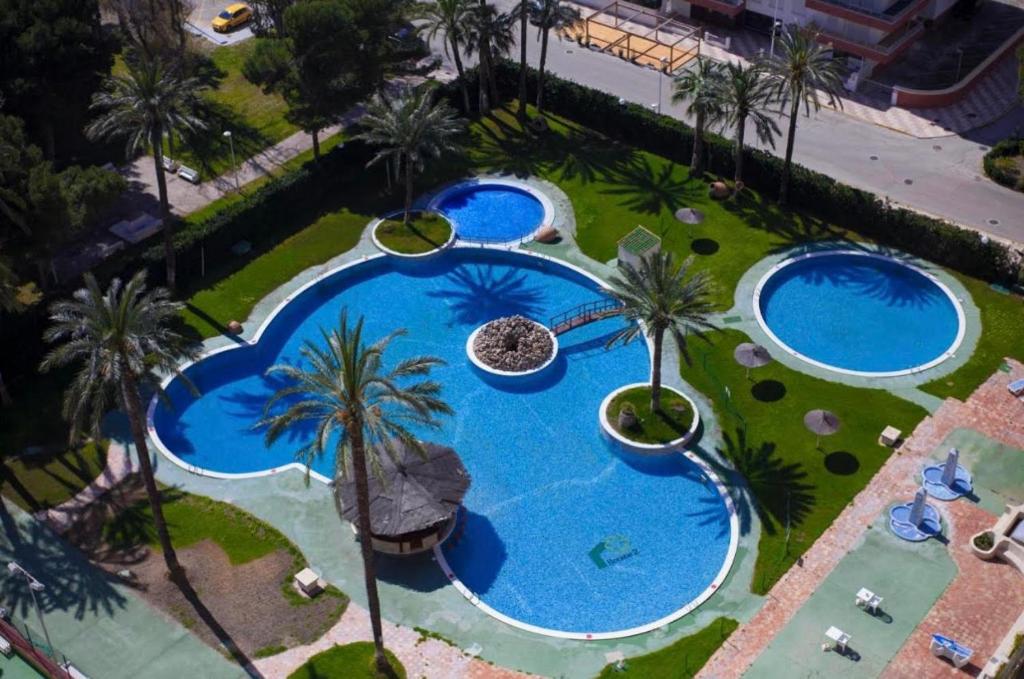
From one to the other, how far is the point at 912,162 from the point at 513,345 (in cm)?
3121

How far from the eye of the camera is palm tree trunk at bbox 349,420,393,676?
41719 millimetres

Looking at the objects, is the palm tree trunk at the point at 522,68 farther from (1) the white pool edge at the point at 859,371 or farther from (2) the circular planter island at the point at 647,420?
(2) the circular planter island at the point at 647,420

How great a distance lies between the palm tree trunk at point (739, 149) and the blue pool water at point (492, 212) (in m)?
12.6

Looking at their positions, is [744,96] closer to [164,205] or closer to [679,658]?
[164,205]

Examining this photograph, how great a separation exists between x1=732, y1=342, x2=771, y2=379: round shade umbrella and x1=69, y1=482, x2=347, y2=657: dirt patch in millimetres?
24324

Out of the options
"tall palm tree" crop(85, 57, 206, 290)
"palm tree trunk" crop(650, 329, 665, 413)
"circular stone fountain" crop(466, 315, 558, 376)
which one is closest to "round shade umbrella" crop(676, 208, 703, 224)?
"circular stone fountain" crop(466, 315, 558, 376)

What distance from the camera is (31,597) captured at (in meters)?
52.2

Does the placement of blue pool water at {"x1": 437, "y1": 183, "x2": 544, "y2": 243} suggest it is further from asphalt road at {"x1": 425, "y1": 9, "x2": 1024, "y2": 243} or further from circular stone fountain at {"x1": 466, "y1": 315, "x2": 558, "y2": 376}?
asphalt road at {"x1": 425, "y1": 9, "x2": 1024, "y2": 243}

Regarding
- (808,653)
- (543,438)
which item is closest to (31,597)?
(543,438)

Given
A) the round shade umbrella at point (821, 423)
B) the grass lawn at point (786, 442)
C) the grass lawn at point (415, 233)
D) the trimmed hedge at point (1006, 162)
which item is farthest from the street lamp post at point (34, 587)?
the trimmed hedge at point (1006, 162)

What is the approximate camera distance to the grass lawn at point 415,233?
71875mm

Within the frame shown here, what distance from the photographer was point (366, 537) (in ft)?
145

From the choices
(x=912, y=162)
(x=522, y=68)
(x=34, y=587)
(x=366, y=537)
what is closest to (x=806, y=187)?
(x=912, y=162)

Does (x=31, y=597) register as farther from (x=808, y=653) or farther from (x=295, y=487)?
(x=808, y=653)
